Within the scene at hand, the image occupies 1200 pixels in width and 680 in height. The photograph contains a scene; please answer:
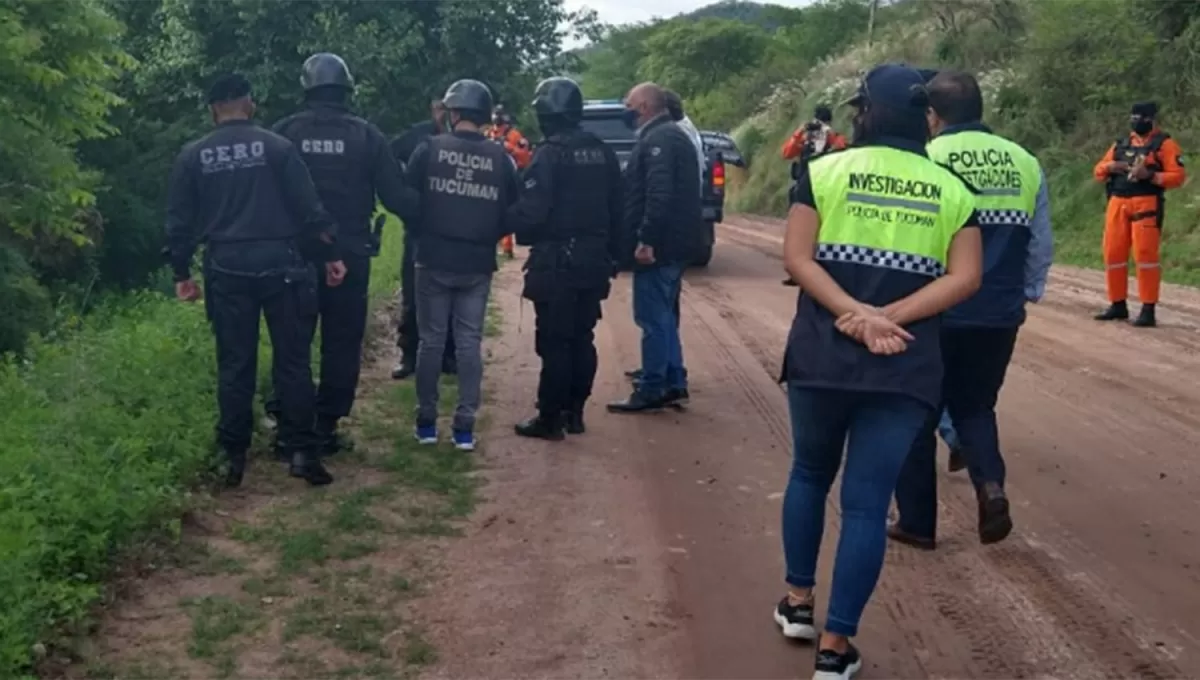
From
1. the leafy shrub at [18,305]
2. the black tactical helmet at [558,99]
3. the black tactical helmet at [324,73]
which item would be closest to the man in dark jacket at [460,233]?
the black tactical helmet at [558,99]

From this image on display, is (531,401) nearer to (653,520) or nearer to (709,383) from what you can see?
(709,383)

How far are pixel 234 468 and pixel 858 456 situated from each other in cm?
369

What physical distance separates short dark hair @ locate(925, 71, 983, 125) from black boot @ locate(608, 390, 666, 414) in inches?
143

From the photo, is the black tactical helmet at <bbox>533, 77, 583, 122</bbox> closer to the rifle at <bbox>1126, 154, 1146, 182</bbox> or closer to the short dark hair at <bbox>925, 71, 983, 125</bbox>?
the short dark hair at <bbox>925, 71, 983, 125</bbox>

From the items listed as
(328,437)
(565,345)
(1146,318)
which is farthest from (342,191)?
(1146,318)

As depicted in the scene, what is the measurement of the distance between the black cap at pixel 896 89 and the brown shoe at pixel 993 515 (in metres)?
2.02

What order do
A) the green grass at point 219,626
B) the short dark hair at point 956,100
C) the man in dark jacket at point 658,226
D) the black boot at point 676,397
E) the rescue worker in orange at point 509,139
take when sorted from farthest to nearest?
1. the rescue worker in orange at point 509,139
2. the black boot at point 676,397
3. the man in dark jacket at point 658,226
4. the short dark hair at point 956,100
5. the green grass at point 219,626

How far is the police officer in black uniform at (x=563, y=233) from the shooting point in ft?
27.1

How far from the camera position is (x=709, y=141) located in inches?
790

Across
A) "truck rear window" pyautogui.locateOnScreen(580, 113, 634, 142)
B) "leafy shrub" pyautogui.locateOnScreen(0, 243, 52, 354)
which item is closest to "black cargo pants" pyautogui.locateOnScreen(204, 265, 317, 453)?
"leafy shrub" pyautogui.locateOnScreen(0, 243, 52, 354)

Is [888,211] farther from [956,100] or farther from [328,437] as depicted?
[328,437]

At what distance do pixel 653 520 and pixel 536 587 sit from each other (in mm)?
1144

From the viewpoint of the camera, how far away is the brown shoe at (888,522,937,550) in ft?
20.7

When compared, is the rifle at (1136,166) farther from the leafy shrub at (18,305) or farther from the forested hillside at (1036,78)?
the leafy shrub at (18,305)
